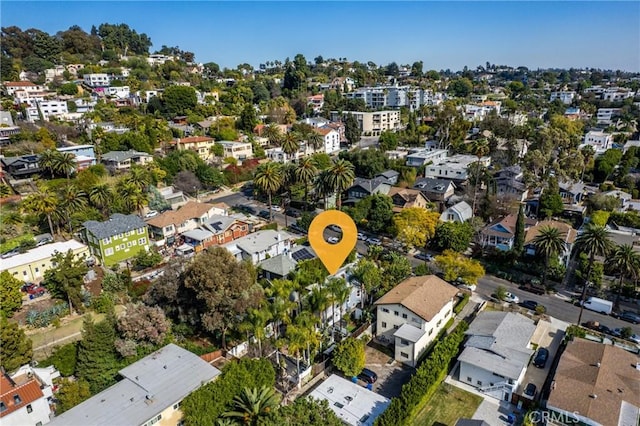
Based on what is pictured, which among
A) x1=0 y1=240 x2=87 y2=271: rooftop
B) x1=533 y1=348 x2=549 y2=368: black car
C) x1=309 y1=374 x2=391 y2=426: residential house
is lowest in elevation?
x1=533 y1=348 x2=549 y2=368: black car

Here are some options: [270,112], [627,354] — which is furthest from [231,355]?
[270,112]

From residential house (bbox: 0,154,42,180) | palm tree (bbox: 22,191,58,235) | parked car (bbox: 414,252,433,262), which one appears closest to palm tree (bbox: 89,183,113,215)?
palm tree (bbox: 22,191,58,235)

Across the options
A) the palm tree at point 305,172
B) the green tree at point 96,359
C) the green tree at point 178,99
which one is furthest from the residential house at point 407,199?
the green tree at point 178,99

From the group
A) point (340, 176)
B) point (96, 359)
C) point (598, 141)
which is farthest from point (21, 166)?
point (598, 141)

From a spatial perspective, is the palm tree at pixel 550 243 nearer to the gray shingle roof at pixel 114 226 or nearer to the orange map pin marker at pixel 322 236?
the orange map pin marker at pixel 322 236

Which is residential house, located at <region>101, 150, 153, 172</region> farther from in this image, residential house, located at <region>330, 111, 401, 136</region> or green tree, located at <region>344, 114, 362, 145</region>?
residential house, located at <region>330, 111, 401, 136</region>

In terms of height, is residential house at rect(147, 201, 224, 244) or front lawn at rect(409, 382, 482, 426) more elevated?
residential house at rect(147, 201, 224, 244)

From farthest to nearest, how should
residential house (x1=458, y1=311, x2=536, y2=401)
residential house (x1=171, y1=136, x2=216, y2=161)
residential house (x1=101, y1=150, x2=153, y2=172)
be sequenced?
1. residential house (x1=171, y1=136, x2=216, y2=161)
2. residential house (x1=101, y1=150, x2=153, y2=172)
3. residential house (x1=458, y1=311, x2=536, y2=401)

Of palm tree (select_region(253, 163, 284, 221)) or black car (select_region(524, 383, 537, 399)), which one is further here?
palm tree (select_region(253, 163, 284, 221))
